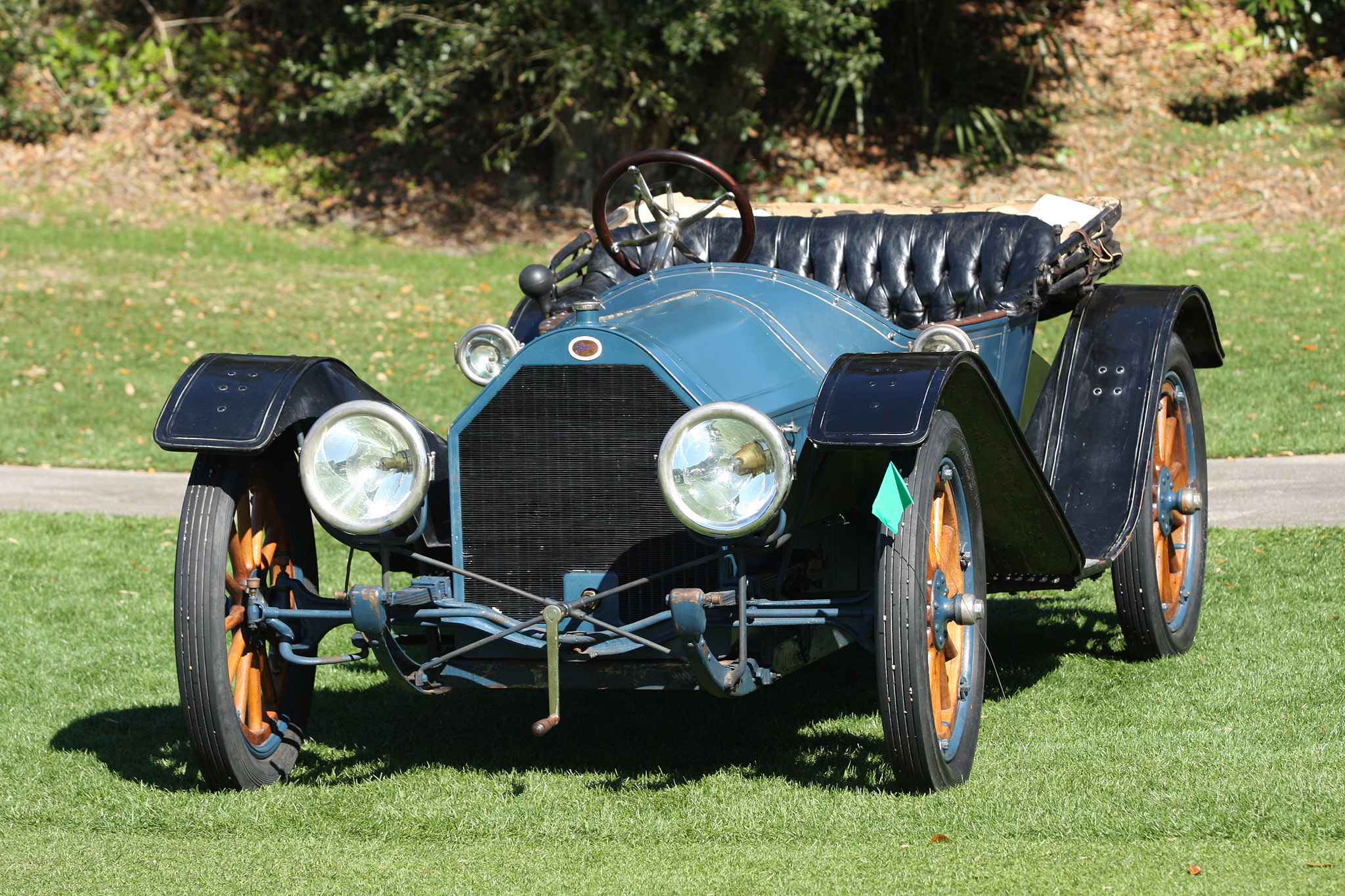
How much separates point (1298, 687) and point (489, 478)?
2790mm

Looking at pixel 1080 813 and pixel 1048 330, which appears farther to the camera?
pixel 1048 330

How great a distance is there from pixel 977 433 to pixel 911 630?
805 millimetres

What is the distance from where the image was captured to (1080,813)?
376 cm

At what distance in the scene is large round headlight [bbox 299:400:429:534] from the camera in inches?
152

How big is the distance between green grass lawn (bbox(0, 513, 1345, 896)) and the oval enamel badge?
122 centimetres

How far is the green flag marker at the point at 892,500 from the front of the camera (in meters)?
3.66

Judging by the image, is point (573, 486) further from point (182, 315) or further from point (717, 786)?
point (182, 315)

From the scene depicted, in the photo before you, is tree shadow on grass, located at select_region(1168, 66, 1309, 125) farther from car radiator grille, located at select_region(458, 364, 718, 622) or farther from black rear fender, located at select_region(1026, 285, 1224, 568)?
car radiator grille, located at select_region(458, 364, 718, 622)

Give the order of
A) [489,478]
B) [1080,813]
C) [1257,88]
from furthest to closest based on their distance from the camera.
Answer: [1257,88] < [489,478] < [1080,813]

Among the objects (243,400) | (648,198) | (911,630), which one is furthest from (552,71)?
(911,630)

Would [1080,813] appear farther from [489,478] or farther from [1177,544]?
[1177,544]

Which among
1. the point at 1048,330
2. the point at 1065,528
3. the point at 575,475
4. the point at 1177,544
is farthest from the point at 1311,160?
the point at 575,475

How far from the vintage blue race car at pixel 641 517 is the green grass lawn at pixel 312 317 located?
223 inches

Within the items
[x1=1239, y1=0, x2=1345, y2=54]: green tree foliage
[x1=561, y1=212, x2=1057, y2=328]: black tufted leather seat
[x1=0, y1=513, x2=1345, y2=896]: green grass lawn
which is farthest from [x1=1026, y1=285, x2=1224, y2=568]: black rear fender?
[x1=1239, y1=0, x2=1345, y2=54]: green tree foliage
